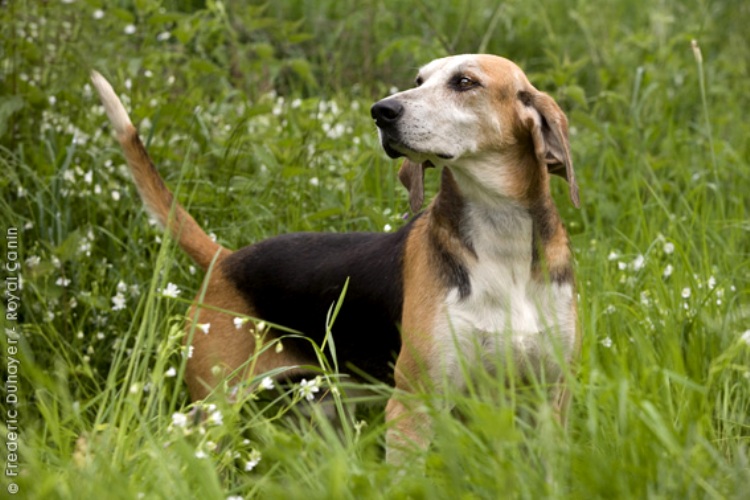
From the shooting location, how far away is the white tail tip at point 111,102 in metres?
3.90

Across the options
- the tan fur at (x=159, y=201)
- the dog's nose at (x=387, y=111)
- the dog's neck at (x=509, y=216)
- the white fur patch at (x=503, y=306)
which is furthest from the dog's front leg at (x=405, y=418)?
the tan fur at (x=159, y=201)

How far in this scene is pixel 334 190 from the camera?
17.5 feet

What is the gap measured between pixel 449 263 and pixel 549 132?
576 millimetres

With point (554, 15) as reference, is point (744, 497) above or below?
below

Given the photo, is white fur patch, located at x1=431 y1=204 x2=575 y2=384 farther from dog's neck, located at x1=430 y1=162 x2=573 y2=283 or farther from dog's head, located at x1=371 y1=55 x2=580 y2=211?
dog's head, located at x1=371 y1=55 x2=580 y2=211

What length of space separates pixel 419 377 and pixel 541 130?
93cm

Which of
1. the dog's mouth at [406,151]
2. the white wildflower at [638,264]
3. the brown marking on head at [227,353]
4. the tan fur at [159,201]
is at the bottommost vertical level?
the brown marking on head at [227,353]

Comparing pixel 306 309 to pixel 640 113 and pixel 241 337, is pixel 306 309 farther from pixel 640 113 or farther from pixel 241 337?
pixel 640 113

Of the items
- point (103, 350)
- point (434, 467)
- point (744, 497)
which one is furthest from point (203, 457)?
point (103, 350)

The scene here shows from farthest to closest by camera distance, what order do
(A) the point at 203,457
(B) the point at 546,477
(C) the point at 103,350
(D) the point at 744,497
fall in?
(C) the point at 103,350
(A) the point at 203,457
(B) the point at 546,477
(D) the point at 744,497

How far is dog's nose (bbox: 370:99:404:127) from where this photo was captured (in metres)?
3.58

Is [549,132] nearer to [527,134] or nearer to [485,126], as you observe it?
[527,134]

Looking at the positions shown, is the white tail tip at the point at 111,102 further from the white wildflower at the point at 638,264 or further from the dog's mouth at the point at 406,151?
the white wildflower at the point at 638,264

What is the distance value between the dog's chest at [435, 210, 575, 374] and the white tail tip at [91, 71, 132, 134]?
1341 millimetres
